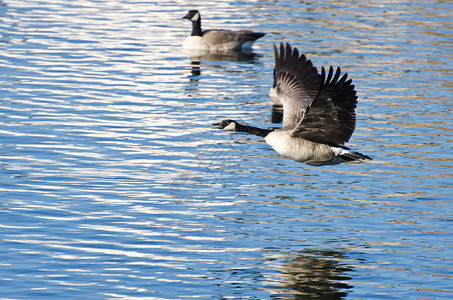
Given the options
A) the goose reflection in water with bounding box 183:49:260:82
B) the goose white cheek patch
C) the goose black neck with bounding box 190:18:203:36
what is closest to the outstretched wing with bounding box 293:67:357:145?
the goose reflection in water with bounding box 183:49:260:82

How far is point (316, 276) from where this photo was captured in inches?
426

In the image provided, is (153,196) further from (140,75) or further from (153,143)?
(140,75)

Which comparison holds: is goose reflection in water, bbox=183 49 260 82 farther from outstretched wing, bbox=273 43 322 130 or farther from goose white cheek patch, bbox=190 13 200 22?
outstretched wing, bbox=273 43 322 130

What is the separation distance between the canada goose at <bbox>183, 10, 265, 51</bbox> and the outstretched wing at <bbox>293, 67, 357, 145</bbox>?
54.6 ft

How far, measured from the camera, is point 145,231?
40.3 feet

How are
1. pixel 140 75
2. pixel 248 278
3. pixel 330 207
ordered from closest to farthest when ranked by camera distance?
pixel 248 278 → pixel 330 207 → pixel 140 75

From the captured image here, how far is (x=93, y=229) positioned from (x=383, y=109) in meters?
11.1

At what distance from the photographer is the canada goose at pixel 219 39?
29406 mm

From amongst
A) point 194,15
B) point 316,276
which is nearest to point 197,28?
point 194,15

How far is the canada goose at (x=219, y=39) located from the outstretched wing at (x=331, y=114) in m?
16.7

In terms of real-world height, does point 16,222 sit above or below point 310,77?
below

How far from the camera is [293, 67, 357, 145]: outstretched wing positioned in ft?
37.9

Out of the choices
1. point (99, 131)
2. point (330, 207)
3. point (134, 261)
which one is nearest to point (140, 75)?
point (99, 131)

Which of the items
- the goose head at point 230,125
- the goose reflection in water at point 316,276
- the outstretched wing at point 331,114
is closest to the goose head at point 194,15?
the goose head at point 230,125
